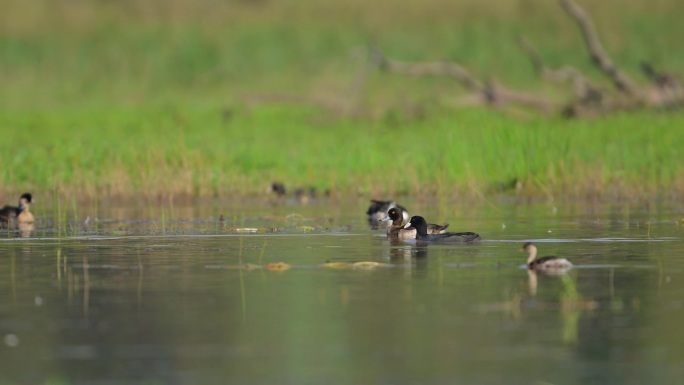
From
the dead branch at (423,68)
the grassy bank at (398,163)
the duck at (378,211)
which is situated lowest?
the duck at (378,211)

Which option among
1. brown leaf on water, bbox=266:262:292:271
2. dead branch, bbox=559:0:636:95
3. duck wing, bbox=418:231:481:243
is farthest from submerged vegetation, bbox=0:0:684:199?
brown leaf on water, bbox=266:262:292:271

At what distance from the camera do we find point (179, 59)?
6181cm

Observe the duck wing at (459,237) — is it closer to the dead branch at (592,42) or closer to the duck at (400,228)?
the duck at (400,228)

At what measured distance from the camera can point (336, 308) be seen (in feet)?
37.7

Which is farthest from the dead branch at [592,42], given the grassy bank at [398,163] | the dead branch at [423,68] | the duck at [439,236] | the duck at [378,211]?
the duck at [439,236]

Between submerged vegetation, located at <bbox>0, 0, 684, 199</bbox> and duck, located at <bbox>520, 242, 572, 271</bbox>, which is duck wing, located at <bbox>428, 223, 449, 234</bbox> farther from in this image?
submerged vegetation, located at <bbox>0, 0, 684, 199</bbox>

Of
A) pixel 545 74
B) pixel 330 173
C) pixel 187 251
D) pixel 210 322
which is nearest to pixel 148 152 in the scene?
pixel 330 173

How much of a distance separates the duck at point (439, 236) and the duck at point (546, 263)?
8.03 ft

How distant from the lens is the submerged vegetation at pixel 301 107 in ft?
79.6

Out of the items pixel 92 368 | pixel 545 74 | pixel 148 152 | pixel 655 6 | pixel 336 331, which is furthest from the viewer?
pixel 655 6

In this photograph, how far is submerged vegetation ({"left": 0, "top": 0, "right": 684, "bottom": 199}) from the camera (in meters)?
24.3

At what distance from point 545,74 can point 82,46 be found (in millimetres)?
32465

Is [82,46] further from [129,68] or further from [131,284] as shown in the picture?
[131,284]

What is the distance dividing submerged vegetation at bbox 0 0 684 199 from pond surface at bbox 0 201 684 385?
586 centimetres
